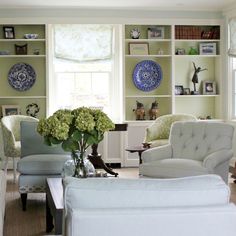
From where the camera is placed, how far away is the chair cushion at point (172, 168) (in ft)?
16.4

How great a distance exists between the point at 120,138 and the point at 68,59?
1550 mm

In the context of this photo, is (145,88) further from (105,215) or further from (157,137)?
(105,215)

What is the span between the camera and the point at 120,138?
803 centimetres

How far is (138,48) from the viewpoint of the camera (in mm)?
8172

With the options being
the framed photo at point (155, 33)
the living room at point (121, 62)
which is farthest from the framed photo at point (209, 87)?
the framed photo at point (155, 33)

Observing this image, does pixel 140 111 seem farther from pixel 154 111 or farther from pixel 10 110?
pixel 10 110

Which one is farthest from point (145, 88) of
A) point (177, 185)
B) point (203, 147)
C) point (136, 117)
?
point (177, 185)

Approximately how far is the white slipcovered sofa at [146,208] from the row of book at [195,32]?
6.40m

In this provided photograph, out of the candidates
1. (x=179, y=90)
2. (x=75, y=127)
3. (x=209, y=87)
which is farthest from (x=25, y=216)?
(x=209, y=87)

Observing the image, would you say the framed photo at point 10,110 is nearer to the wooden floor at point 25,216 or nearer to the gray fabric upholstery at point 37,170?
the wooden floor at point 25,216

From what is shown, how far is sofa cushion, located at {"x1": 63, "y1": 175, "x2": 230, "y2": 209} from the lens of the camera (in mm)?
1938

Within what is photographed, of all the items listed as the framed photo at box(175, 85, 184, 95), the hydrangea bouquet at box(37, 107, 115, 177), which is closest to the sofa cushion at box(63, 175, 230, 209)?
the hydrangea bouquet at box(37, 107, 115, 177)

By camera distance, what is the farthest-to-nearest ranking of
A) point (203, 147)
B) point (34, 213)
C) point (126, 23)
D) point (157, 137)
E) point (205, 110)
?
point (205, 110), point (126, 23), point (157, 137), point (203, 147), point (34, 213)

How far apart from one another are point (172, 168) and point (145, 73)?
3.37m
